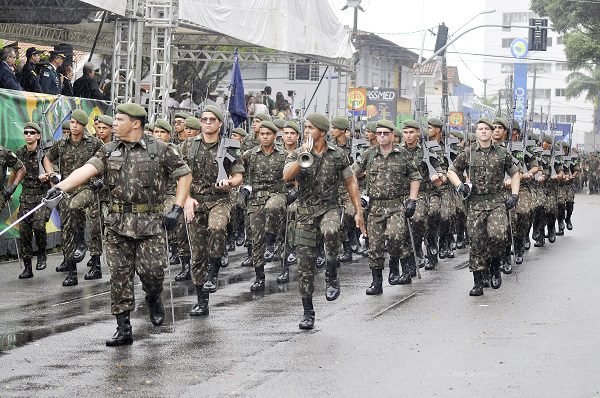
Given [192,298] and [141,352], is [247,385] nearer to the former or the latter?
[141,352]

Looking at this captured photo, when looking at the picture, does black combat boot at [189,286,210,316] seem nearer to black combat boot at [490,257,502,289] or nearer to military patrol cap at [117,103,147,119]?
military patrol cap at [117,103,147,119]

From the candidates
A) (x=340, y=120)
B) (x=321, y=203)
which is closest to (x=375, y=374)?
(x=321, y=203)

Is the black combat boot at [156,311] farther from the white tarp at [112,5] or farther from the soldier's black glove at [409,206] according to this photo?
the white tarp at [112,5]

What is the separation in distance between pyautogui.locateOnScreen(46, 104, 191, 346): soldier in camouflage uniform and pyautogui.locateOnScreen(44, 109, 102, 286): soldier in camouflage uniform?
4.55 metres

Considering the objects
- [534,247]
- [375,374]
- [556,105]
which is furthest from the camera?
[556,105]

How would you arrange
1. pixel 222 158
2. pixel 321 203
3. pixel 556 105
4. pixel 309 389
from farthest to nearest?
1. pixel 556 105
2. pixel 222 158
3. pixel 321 203
4. pixel 309 389

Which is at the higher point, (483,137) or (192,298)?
(483,137)

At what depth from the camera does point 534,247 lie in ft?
68.0

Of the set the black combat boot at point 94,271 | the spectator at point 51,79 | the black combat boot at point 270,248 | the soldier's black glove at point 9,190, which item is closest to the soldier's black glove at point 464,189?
the black combat boot at point 270,248

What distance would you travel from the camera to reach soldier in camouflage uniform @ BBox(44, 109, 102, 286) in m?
14.1

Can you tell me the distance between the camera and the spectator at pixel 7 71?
1700 centimetres

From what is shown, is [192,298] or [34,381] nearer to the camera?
[34,381]

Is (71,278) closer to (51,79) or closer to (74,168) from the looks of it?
(74,168)

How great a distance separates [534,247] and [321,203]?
10.6 m
